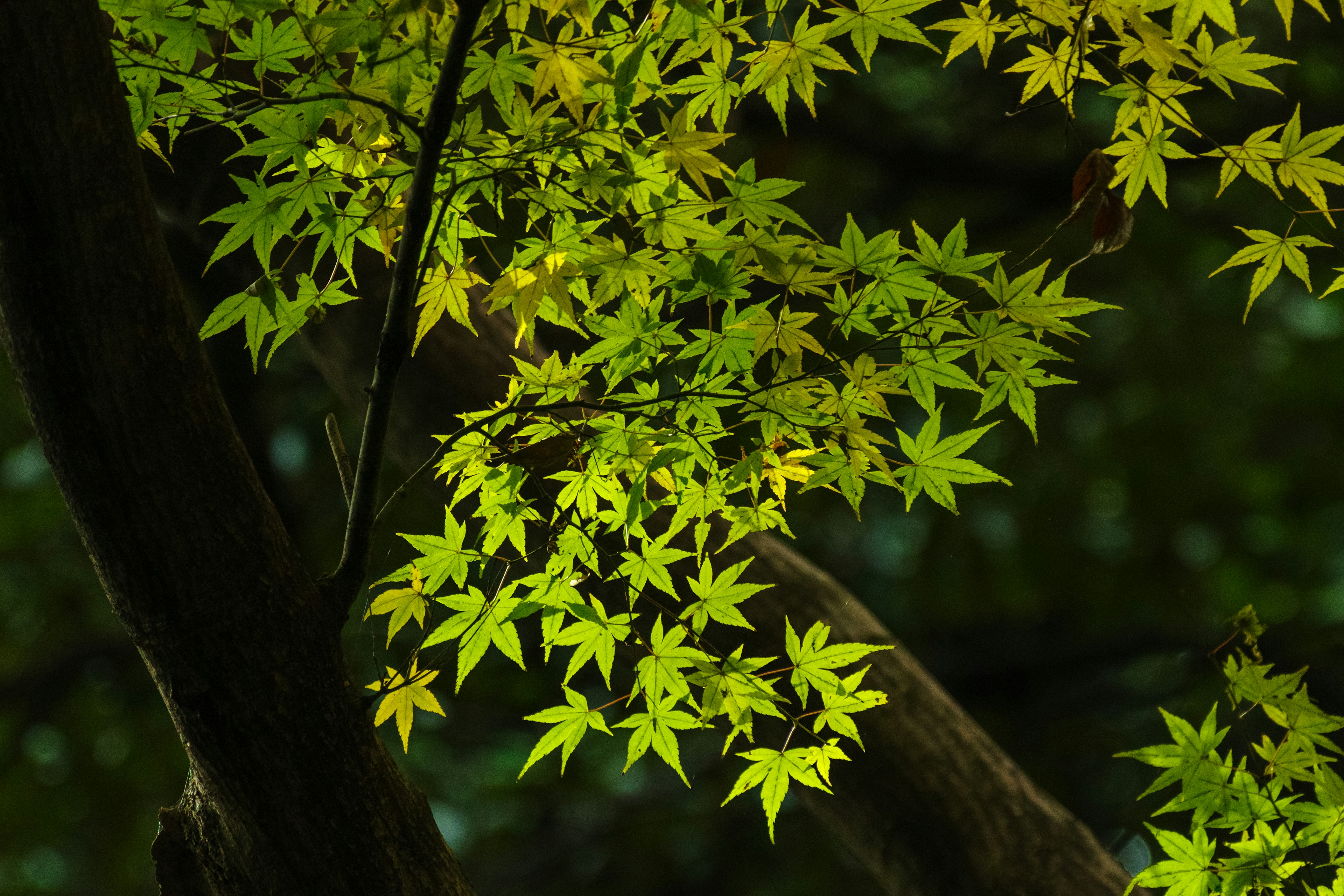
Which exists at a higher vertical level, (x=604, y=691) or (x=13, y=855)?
(x=604, y=691)

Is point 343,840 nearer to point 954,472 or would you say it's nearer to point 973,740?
point 954,472

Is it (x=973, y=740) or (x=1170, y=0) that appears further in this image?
(x=973, y=740)

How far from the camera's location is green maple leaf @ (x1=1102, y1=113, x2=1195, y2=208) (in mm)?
942

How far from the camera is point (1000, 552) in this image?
416cm

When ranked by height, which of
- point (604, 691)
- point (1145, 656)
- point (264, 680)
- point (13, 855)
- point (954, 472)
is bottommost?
point (13, 855)

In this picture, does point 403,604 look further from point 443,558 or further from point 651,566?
point 651,566

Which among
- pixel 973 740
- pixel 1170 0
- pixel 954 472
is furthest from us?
pixel 973 740

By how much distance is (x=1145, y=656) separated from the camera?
409 cm

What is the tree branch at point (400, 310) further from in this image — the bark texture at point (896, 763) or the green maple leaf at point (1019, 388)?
the bark texture at point (896, 763)

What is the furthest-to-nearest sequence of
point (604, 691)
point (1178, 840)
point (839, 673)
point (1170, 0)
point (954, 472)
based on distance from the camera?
1. point (604, 691)
2. point (839, 673)
3. point (1178, 840)
4. point (954, 472)
5. point (1170, 0)

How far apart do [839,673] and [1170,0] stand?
4.89ft

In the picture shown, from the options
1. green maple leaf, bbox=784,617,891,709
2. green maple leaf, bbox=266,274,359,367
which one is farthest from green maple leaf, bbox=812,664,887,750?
green maple leaf, bbox=266,274,359,367

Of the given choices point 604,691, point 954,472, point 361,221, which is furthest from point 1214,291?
point 361,221

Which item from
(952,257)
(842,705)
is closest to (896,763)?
(842,705)
